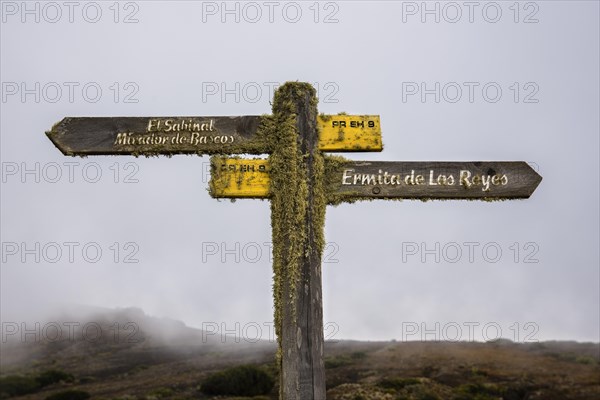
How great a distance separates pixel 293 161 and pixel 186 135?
44.8 inches

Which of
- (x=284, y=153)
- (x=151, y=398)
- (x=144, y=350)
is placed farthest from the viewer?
(x=144, y=350)

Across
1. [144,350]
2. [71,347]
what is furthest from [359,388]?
[71,347]

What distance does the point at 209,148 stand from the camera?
17.0 feet

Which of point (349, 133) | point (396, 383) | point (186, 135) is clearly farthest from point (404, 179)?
point (396, 383)

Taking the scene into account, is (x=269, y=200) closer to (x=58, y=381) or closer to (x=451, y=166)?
(x=451, y=166)

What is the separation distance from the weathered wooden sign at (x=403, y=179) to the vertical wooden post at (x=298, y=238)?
0.16m

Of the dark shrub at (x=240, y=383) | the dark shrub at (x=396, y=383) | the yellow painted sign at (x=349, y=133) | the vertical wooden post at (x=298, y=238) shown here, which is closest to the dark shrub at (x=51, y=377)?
the dark shrub at (x=240, y=383)

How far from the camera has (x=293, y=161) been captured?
5.00 m

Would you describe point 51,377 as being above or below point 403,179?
below

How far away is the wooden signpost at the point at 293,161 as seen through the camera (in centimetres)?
504

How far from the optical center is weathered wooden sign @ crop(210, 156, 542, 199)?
5.12 metres

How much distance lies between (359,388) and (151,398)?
9254 millimetres

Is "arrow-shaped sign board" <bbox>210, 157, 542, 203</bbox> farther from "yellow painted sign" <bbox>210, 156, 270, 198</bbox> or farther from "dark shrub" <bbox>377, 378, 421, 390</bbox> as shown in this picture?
"dark shrub" <bbox>377, 378, 421, 390</bbox>

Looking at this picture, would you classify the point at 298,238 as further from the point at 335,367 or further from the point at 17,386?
the point at 17,386
